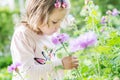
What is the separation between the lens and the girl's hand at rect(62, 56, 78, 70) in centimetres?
189

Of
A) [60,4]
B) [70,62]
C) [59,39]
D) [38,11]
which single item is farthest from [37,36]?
[59,39]

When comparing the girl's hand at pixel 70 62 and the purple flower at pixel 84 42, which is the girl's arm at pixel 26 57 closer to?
the girl's hand at pixel 70 62

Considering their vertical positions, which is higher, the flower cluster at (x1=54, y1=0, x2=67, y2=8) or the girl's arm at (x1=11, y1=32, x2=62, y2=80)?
the flower cluster at (x1=54, y1=0, x2=67, y2=8)

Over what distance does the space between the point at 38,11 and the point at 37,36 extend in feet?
0.52

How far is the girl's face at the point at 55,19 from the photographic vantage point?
2158mm

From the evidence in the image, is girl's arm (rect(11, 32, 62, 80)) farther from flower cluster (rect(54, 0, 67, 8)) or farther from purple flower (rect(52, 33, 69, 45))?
purple flower (rect(52, 33, 69, 45))

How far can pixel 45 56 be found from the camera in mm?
2213

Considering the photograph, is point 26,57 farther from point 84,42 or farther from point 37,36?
point 84,42

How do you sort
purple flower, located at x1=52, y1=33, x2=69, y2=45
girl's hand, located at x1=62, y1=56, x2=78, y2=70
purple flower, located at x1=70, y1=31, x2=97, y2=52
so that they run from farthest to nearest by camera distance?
girl's hand, located at x1=62, y1=56, x2=78, y2=70 < purple flower, located at x1=52, y1=33, x2=69, y2=45 < purple flower, located at x1=70, y1=31, x2=97, y2=52

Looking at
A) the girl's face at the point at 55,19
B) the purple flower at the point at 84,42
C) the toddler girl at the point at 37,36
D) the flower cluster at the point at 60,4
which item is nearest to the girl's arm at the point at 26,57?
the toddler girl at the point at 37,36

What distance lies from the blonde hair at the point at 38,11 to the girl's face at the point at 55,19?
24 millimetres

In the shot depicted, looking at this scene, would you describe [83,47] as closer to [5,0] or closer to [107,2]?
[107,2]

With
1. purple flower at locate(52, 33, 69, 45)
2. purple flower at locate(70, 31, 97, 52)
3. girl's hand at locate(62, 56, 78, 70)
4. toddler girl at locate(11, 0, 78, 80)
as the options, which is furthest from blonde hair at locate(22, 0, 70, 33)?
purple flower at locate(70, 31, 97, 52)

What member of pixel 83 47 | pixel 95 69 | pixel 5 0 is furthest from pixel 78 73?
pixel 5 0
